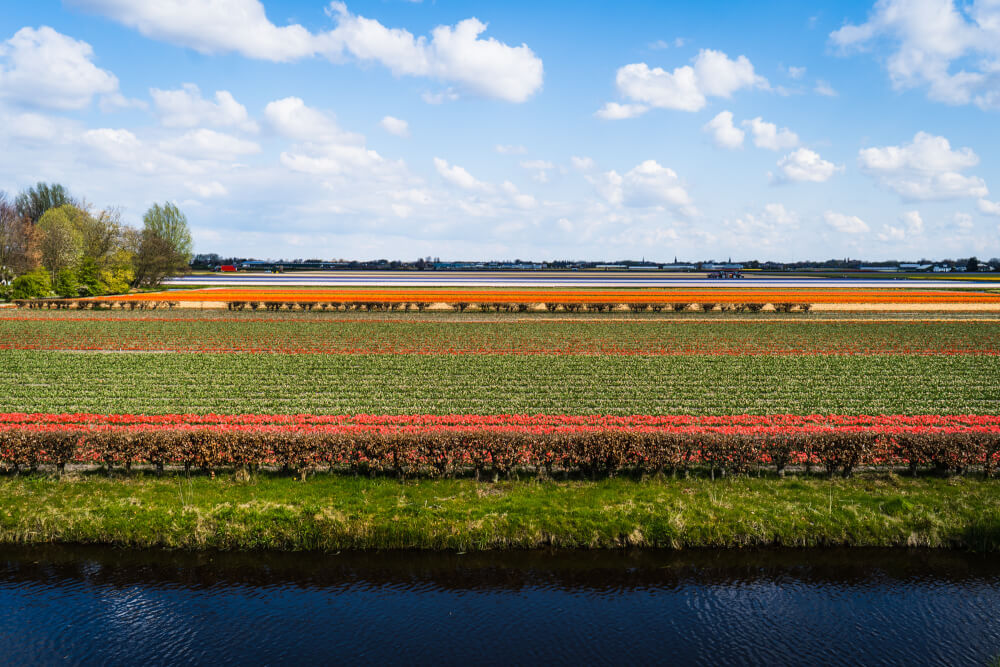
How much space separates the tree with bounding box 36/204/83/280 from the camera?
324 feet

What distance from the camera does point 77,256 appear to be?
103 metres

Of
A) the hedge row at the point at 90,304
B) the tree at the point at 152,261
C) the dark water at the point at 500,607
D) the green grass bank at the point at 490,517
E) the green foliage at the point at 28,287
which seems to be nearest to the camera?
the dark water at the point at 500,607

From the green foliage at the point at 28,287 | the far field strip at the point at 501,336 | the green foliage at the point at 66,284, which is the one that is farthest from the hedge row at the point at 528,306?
the green foliage at the point at 66,284

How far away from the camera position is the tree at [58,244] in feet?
324

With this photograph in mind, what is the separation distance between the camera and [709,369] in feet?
109

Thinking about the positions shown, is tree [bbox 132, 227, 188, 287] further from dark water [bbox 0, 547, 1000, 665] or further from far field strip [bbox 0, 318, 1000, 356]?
dark water [bbox 0, 547, 1000, 665]

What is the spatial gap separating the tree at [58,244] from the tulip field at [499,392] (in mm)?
53265

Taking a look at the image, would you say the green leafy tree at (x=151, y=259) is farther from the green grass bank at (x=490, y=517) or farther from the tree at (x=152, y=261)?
the green grass bank at (x=490, y=517)

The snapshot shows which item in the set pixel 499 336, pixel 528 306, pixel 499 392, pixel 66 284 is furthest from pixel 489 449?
pixel 66 284

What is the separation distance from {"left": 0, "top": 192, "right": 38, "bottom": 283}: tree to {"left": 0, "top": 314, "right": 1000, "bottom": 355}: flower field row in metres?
49.7

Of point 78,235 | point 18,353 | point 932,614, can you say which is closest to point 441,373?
point 932,614

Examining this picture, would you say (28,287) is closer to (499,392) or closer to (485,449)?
(499,392)

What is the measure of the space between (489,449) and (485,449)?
0.11 m

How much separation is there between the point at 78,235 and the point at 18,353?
80.5 m
